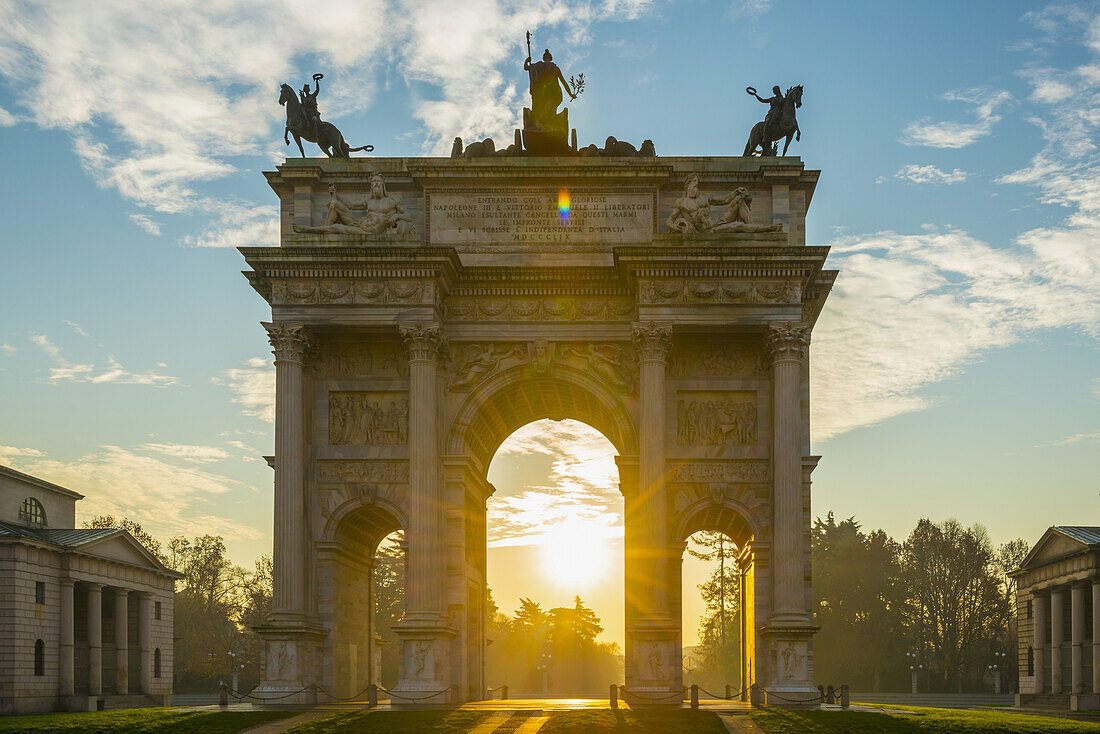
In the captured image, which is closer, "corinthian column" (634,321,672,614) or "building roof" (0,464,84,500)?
"corinthian column" (634,321,672,614)

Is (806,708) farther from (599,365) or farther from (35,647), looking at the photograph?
(35,647)

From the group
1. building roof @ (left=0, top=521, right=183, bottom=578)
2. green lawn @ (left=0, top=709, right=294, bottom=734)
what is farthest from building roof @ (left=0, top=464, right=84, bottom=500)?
green lawn @ (left=0, top=709, right=294, bottom=734)

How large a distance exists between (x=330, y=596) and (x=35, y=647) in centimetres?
2421

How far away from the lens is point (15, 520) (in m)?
65.4

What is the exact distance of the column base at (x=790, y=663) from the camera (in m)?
35.3

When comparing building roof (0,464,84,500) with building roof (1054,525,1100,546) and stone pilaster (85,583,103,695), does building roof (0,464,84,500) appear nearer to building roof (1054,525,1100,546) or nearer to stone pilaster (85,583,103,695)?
stone pilaster (85,583,103,695)

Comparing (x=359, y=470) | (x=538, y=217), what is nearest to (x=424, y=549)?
(x=359, y=470)

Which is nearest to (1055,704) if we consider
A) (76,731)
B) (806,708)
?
(806,708)

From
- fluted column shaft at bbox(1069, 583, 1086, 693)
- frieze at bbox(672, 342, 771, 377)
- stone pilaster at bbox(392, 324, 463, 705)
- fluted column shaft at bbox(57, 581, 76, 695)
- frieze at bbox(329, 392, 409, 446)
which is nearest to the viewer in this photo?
stone pilaster at bbox(392, 324, 463, 705)

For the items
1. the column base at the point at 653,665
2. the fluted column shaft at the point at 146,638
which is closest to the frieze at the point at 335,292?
the column base at the point at 653,665

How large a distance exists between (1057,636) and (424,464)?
44490mm

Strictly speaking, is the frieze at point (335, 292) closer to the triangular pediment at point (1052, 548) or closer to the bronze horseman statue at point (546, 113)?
the bronze horseman statue at point (546, 113)

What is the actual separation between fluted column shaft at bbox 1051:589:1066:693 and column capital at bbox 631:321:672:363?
39903 millimetres

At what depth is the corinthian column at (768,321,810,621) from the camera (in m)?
37.1
